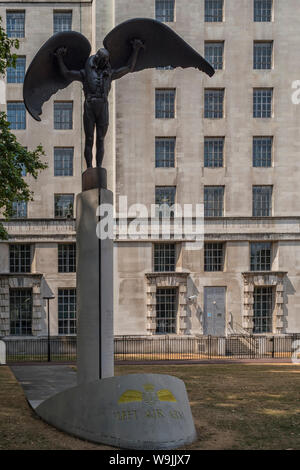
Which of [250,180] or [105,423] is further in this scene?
[250,180]

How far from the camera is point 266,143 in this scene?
125 ft

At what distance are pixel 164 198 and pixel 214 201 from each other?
12.5 ft

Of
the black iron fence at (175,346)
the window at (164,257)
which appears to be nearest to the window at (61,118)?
the window at (164,257)

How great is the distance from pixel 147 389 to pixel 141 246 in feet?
85.7

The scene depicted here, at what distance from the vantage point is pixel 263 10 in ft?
125

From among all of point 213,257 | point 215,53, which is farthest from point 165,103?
point 213,257

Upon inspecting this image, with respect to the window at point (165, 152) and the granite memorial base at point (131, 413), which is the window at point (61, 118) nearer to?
the window at point (165, 152)

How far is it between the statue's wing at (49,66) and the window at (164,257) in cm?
2344

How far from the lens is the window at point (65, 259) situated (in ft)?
125

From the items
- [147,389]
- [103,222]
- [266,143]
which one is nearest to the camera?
[147,389]

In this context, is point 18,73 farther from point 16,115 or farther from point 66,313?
point 66,313
